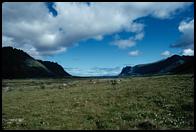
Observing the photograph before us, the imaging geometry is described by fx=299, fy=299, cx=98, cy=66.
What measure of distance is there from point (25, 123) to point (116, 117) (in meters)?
6.48

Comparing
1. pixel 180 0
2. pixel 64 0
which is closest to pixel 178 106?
pixel 180 0

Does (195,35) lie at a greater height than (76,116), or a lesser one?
greater

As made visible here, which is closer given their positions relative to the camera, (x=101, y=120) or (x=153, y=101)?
(x=101, y=120)

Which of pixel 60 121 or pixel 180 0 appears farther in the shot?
pixel 60 121

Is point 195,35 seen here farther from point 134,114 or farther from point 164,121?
point 134,114

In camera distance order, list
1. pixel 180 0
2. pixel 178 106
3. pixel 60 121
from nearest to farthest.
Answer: pixel 180 0 → pixel 60 121 → pixel 178 106

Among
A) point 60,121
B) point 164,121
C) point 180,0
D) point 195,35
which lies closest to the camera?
point 195,35

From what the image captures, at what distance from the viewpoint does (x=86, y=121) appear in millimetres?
20734

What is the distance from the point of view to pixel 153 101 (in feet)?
96.5

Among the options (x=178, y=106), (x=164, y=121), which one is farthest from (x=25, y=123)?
(x=178, y=106)

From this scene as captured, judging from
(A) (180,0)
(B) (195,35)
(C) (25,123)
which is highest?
(A) (180,0)

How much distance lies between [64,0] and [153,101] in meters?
19.3

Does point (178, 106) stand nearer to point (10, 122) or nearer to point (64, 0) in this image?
point (10, 122)

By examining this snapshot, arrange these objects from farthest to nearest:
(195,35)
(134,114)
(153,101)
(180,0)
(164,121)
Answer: (153,101), (134,114), (164,121), (180,0), (195,35)
